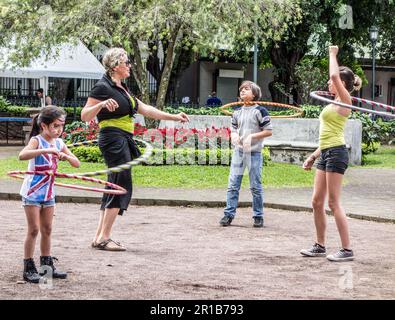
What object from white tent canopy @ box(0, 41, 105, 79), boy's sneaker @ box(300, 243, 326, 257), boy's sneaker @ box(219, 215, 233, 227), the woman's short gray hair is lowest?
boy's sneaker @ box(219, 215, 233, 227)

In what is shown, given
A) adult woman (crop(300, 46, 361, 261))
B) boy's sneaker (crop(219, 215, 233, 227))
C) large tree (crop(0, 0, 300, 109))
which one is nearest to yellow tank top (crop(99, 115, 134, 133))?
adult woman (crop(300, 46, 361, 261))

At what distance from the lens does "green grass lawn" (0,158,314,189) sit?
17.0 metres

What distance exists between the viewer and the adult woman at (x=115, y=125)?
9602mm

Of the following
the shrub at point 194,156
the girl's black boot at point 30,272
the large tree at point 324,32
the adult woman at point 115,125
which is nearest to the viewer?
the girl's black boot at point 30,272

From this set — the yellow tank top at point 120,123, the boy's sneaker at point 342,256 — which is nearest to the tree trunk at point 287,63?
the yellow tank top at point 120,123

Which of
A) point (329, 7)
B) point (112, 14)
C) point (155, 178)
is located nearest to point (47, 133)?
point (155, 178)

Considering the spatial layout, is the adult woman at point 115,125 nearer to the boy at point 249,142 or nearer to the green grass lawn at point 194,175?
the boy at point 249,142

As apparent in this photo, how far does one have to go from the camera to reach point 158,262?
897cm

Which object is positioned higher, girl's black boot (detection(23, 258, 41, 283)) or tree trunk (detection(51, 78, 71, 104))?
tree trunk (detection(51, 78, 71, 104))

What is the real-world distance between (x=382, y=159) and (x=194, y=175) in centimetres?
931

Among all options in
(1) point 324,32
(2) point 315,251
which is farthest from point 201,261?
(1) point 324,32

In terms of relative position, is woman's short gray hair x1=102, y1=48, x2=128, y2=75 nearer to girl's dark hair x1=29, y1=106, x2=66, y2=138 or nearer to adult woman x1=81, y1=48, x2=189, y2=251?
adult woman x1=81, y1=48, x2=189, y2=251

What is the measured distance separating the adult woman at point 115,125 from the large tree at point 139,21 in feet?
40.8

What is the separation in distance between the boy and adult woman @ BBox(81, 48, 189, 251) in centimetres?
225
